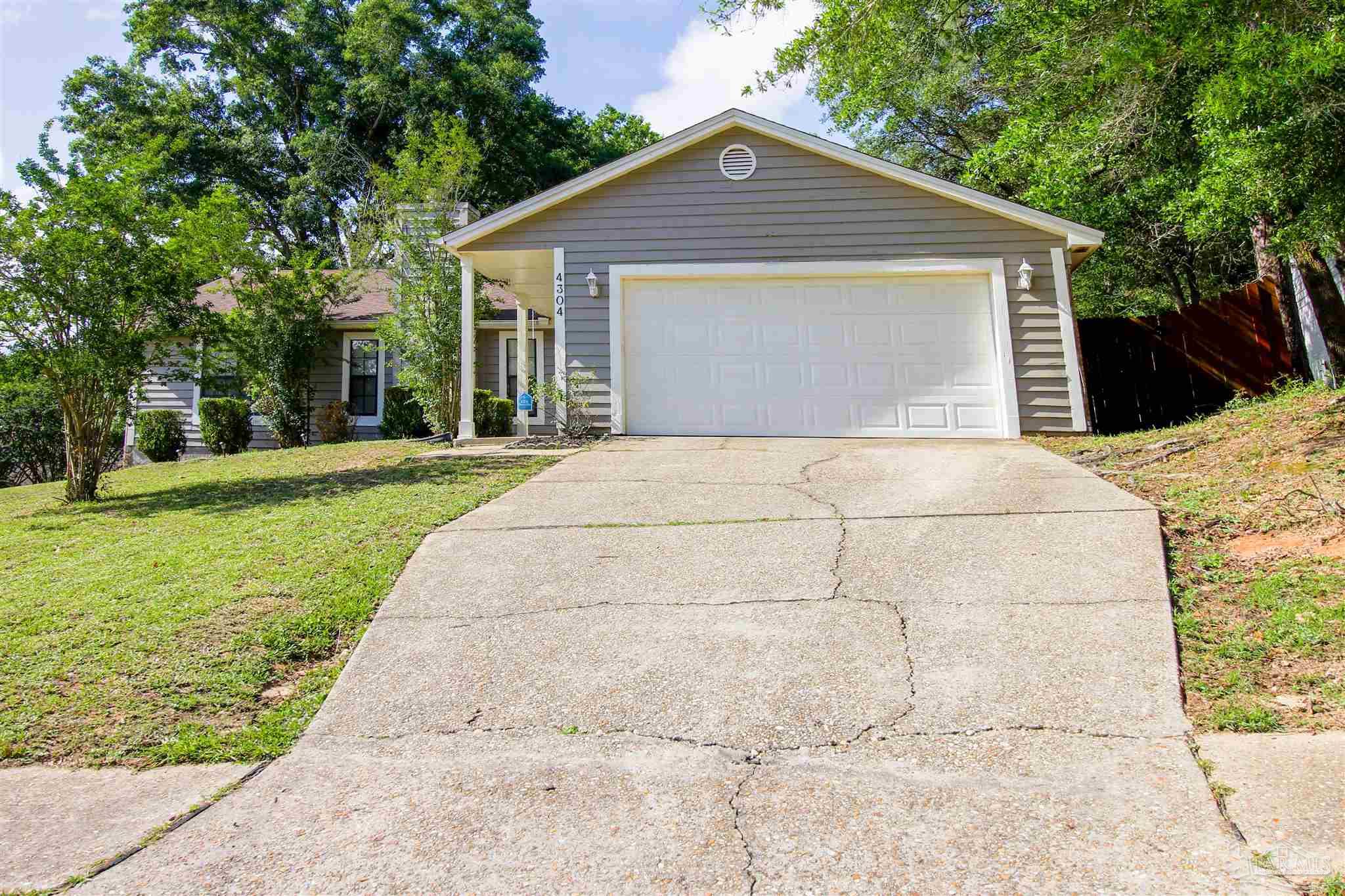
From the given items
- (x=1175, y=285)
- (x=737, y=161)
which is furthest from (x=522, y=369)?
(x=1175, y=285)

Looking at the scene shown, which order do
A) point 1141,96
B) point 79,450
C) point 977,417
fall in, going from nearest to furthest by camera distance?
1. point 79,450
2. point 1141,96
3. point 977,417

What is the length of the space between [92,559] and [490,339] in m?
11.2

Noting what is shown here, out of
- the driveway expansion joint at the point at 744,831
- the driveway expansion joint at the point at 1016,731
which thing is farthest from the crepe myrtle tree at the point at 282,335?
the driveway expansion joint at the point at 1016,731

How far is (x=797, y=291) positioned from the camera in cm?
1012

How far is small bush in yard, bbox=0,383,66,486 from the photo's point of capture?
47.5 ft

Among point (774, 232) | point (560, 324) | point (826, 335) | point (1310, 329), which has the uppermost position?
point (774, 232)

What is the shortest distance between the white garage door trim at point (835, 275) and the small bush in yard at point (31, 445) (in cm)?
1115

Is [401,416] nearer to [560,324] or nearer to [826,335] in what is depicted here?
[560,324]

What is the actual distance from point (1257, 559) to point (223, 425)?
1568 cm

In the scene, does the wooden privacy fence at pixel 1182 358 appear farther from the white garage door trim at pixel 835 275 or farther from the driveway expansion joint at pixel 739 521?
the driveway expansion joint at pixel 739 521

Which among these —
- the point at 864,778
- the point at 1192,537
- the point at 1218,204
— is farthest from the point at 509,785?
the point at 1218,204

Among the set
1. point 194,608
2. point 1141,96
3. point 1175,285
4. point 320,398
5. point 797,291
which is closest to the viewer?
point 194,608

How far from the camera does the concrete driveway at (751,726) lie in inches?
87.1

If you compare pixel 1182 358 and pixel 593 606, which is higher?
pixel 1182 358
